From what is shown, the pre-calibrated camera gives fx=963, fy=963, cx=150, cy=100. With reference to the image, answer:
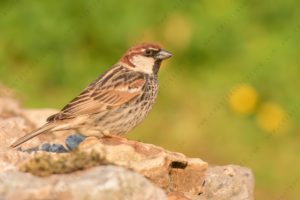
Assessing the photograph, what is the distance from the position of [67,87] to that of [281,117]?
2.82 meters

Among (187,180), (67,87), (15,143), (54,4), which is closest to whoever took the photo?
(187,180)

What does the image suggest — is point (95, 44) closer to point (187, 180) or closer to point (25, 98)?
point (25, 98)

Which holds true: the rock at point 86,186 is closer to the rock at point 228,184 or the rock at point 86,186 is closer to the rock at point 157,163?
the rock at point 157,163

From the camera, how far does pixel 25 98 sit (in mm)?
12102

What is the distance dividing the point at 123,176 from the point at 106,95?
2694 mm

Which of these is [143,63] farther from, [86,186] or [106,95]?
[86,186]

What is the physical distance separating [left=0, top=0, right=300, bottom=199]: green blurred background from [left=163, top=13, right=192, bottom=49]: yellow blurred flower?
0.01m

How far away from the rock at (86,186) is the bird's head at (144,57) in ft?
8.70

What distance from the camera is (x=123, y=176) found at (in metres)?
5.65

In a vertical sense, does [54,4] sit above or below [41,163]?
above

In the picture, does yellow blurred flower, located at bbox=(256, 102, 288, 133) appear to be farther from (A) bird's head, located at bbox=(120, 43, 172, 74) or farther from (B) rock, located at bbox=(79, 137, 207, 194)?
(B) rock, located at bbox=(79, 137, 207, 194)

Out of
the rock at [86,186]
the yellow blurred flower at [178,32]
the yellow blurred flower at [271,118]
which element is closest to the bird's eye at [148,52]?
the rock at [86,186]

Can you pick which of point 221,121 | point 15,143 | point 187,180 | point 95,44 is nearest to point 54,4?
point 95,44

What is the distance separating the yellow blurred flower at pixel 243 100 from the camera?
1191 centimetres
